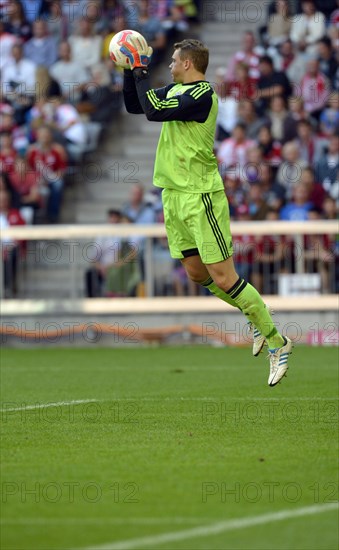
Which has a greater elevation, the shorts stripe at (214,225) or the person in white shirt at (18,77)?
the person in white shirt at (18,77)

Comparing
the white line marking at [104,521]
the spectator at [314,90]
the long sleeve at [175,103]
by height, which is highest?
the spectator at [314,90]

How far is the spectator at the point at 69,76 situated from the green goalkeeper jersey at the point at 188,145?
Result: 519 inches

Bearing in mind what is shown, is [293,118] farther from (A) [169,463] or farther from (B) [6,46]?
(A) [169,463]

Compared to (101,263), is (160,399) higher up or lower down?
lower down

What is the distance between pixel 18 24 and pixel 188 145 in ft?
50.4

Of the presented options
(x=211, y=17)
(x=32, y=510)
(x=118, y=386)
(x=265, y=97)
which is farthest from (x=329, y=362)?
(x=211, y=17)

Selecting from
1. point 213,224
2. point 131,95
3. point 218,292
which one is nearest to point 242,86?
point 131,95

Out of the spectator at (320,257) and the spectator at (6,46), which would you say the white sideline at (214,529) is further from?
the spectator at (6,46)

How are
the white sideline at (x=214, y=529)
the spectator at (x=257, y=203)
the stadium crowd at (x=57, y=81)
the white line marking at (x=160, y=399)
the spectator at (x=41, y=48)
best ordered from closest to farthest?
the white sideline at (x=214, y=529), the white line marking at (x=160, y=399), the spectator at (x=257, y=203), the stadium crowd at (x=57, y=81), the spectator at (x=41, y=48)

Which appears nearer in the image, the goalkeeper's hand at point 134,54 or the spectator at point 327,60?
the goalkeeper's hand at point 134,54

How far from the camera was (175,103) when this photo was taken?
9898 mm

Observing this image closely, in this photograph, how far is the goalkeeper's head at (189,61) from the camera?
33.1ft

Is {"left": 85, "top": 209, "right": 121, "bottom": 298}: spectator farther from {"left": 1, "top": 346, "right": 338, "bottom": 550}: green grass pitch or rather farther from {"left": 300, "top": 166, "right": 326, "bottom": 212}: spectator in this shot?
{"left": 1, "top": 346, "right": 338, "bottom": 550}: green grass pitch

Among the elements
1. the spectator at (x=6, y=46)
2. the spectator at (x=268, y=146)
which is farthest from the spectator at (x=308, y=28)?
the spectator at (x=6, y=46)
